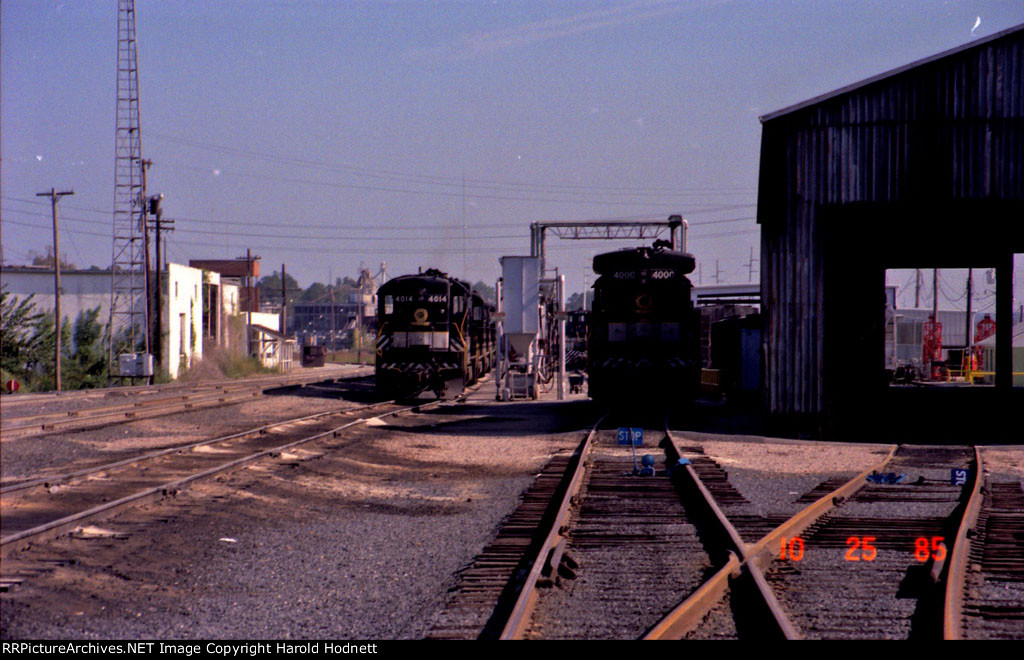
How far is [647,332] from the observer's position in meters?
21.2

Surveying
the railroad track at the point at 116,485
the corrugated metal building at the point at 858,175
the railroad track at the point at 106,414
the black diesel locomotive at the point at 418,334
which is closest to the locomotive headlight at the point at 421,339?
the black diesel locomotive at the point at 418,334

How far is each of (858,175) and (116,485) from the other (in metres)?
14.5

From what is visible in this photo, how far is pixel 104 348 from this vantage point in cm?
4247

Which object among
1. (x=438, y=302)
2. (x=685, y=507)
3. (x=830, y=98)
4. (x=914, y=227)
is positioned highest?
(x=830, y=98)

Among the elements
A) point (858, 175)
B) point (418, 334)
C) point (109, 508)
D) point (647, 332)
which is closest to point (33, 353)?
point (418, 334)

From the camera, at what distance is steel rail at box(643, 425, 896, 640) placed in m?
5.39

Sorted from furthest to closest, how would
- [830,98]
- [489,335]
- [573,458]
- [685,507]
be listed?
[489,335] → [830,98] → [573,458] → [685,507]

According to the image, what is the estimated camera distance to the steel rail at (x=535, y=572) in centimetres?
540

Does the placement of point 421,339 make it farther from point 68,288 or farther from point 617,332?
point 68,288

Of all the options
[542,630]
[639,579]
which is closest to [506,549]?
[639,579]

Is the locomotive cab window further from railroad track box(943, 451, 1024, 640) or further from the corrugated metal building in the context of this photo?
railroad track box(943, 451, 1024, 640)

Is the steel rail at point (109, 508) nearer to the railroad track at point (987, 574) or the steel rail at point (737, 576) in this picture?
the steel rail at point (737, 576)

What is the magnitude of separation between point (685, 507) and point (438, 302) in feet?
56.5

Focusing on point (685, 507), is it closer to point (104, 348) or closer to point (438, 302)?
point (438, 302)
